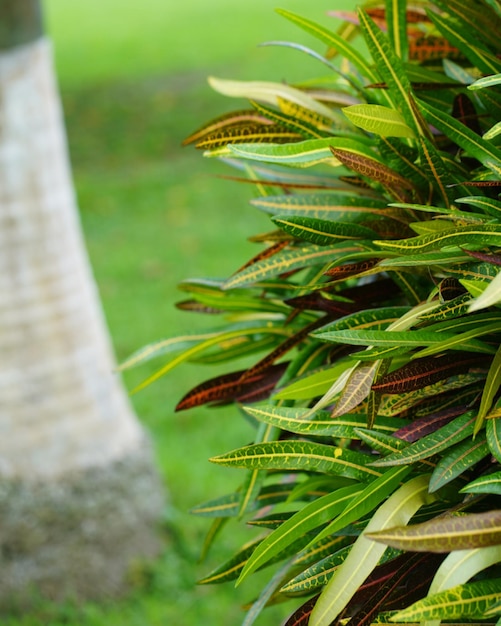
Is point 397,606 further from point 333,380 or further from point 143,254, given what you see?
point 143,254

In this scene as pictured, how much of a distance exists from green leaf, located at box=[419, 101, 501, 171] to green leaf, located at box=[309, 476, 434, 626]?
1.29ft

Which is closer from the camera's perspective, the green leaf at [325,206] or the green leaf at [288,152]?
the green leaf at [288,152]

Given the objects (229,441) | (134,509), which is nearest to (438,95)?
(134,509)

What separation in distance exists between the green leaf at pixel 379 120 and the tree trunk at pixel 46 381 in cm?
286

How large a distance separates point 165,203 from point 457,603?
8.97 meters

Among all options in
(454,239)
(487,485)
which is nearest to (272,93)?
(454,239)

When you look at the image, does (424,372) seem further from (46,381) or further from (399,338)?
(46,381)

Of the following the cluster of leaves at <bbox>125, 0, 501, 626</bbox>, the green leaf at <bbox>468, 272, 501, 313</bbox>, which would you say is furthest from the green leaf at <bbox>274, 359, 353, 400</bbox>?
the green leaf at <bbox>468, 272, 501, 313</bbox>

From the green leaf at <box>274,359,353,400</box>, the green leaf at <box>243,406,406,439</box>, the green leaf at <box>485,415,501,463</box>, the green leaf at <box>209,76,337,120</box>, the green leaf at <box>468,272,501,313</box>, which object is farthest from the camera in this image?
the green leaf at <box>209,76,337,120</box>

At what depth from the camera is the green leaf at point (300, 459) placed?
0.96 m

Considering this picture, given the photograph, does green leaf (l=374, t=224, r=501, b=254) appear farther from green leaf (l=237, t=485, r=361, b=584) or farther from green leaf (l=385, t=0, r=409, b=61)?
green leaf (l=385, t=0, r=409, b=61)

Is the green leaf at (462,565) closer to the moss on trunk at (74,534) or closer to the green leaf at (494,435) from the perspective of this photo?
the green leaf at (494,435)

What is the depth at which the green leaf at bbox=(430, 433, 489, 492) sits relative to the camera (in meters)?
0.90

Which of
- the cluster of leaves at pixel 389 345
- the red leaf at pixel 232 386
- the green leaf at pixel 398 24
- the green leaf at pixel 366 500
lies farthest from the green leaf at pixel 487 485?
the green leaf at pixel 398 24
